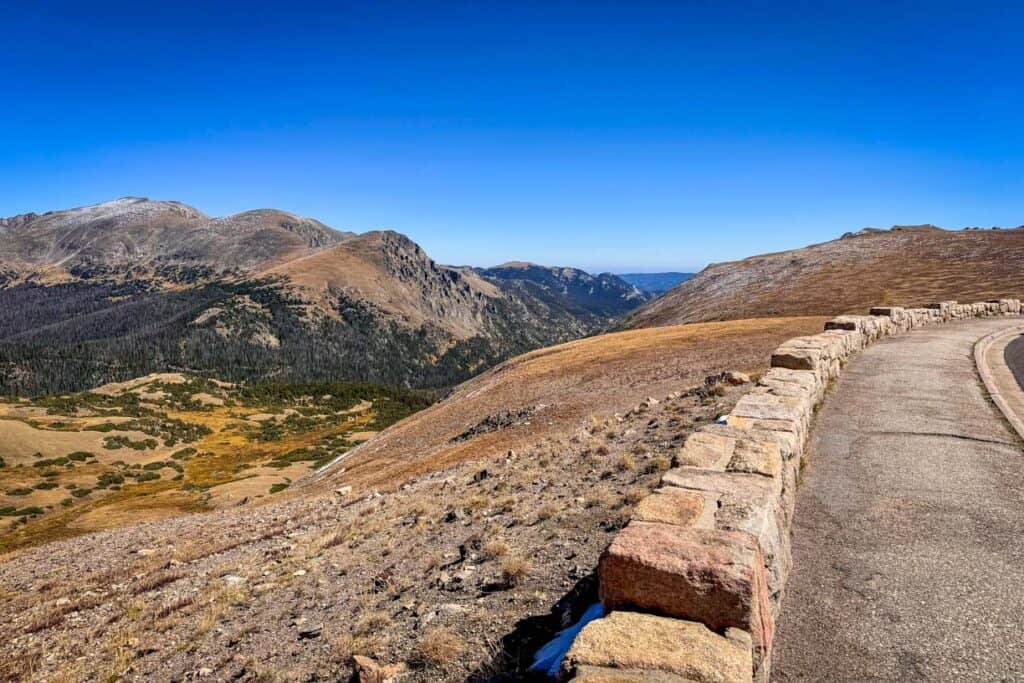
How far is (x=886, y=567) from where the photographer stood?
6.73 meters

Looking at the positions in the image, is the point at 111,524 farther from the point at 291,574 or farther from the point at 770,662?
the point at 770,662

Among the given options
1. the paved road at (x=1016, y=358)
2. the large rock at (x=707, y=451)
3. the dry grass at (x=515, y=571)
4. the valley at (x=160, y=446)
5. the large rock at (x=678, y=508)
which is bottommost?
the valley at (x=160, y=446)

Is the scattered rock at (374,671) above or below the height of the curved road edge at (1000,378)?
below

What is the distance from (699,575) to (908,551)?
14.2ft

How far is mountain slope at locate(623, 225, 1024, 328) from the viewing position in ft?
210

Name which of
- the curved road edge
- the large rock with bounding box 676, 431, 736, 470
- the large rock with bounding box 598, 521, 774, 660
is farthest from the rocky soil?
the curved road edge

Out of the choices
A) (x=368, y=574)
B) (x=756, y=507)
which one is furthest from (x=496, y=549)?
(x=756, y=507)

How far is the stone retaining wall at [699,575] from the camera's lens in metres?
4.14

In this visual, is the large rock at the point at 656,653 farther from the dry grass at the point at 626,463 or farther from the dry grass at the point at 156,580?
the dry grass at the point at 156,580

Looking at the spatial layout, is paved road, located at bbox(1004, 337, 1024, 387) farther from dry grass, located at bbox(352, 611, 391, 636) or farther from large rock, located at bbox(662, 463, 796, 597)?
dry grass, located at bbox(352, 611, 391, 636)

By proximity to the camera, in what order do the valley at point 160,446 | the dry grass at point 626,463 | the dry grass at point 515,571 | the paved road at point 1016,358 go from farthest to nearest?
1. the valley at point 160,446
2. the paved road at point 1016,358
3. the dry grass at point 626,463
4. the dry grass at point 515,571

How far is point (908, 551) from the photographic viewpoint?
7.06 meters

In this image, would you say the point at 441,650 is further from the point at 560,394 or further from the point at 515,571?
the point at 560,394

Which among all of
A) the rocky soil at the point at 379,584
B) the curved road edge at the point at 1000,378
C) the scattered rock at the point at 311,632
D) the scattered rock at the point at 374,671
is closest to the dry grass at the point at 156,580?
the rocky soil at the point at 379,584
